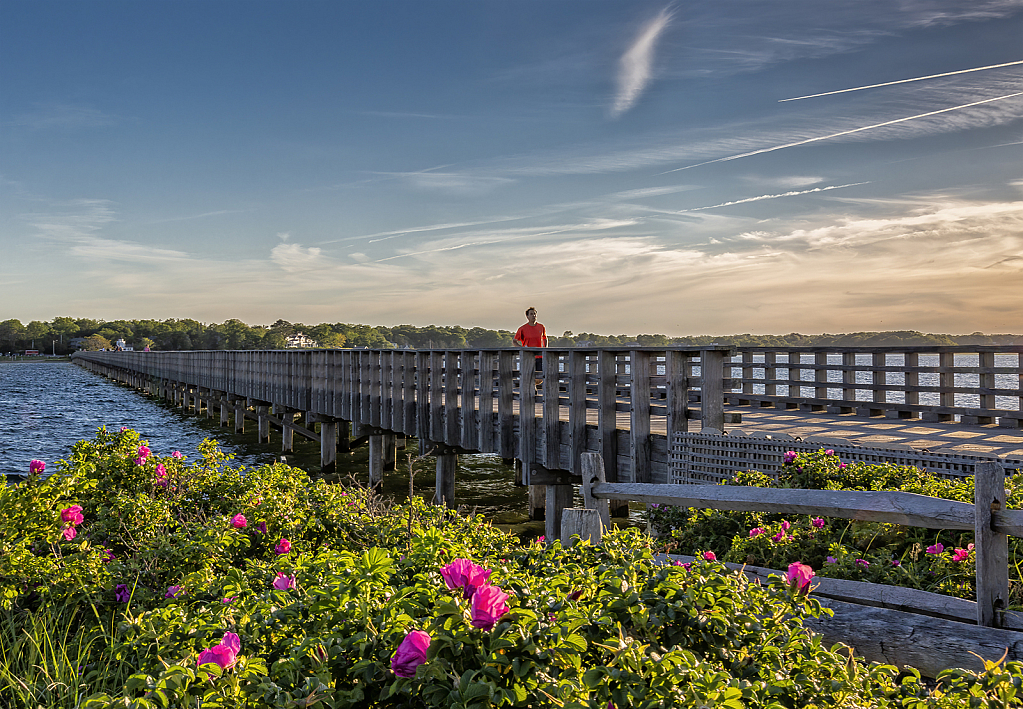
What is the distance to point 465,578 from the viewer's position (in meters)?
2.23

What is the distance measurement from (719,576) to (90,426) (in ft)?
130

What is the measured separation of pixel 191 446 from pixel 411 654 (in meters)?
28.6

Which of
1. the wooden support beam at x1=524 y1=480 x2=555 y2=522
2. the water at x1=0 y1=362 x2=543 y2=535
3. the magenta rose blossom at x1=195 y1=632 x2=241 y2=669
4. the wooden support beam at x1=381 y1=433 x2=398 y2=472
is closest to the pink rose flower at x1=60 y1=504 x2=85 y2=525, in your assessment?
the water at x1=0 y1=362 x2=543 y2=535

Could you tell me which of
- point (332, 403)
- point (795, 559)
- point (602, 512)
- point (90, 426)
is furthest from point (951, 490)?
point (90, 426)

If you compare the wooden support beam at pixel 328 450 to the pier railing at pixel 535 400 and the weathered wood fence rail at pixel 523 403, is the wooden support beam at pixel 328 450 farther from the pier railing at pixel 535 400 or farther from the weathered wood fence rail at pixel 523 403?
the pier railing at pixel 535 400

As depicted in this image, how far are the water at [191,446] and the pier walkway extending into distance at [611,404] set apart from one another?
45.9 inches

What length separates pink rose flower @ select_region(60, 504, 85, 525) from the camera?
227 inches

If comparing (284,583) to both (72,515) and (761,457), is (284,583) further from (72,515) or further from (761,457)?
(761,457)

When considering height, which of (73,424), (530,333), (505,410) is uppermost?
(530,333)

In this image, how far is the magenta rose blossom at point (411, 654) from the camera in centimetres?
202

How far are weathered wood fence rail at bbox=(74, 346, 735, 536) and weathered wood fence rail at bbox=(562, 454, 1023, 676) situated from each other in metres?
4.72

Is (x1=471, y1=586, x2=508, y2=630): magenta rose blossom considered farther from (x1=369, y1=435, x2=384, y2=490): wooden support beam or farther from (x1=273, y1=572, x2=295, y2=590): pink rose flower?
(x1=369, y1=435, x2=384, y2=490): wooden support beam

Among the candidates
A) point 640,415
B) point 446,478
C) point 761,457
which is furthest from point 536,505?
point 761,457

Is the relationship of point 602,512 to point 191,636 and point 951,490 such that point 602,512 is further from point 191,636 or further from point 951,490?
point 951,490
